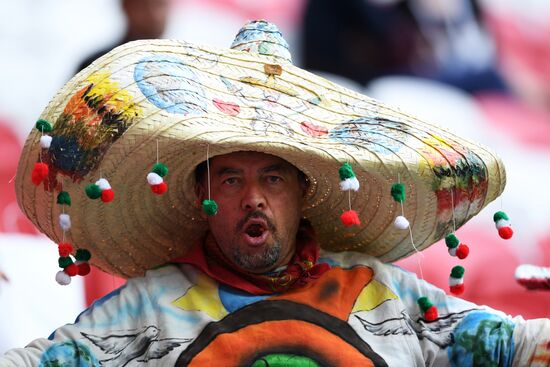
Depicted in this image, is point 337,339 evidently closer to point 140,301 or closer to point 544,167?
point 140,301

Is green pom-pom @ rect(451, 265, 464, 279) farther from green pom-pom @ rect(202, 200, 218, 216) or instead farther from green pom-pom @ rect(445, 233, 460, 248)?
green pom-pom @ rect(202, 200, 218, 216)

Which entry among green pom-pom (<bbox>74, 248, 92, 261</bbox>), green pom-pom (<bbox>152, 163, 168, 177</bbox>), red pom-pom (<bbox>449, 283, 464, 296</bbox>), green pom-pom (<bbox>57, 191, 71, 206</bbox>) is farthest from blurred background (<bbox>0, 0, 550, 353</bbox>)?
red pom-pom (<bbox>449, 283, 464, 296</bbox>)

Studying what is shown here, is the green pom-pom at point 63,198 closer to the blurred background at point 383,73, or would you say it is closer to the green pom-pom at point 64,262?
the green pom-pom at point 64,262

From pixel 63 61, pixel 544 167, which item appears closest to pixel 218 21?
pixel 63 61

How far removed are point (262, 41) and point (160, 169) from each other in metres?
0.47

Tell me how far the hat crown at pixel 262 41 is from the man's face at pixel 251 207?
0.25m

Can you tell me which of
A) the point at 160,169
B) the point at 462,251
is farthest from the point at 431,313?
the point at 160,169

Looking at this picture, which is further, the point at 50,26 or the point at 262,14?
the point at 262,14

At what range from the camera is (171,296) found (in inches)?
92.4

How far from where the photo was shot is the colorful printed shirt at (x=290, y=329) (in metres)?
2.25

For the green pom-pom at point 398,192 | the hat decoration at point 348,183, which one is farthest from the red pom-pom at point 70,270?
the green pom-pom at point 398,192

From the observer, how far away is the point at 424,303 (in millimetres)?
2404

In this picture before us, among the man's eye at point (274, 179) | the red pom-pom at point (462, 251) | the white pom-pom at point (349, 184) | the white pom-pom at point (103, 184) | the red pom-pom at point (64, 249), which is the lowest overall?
the red pom-pom at point (64, 249)

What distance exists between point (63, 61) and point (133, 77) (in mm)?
1510
